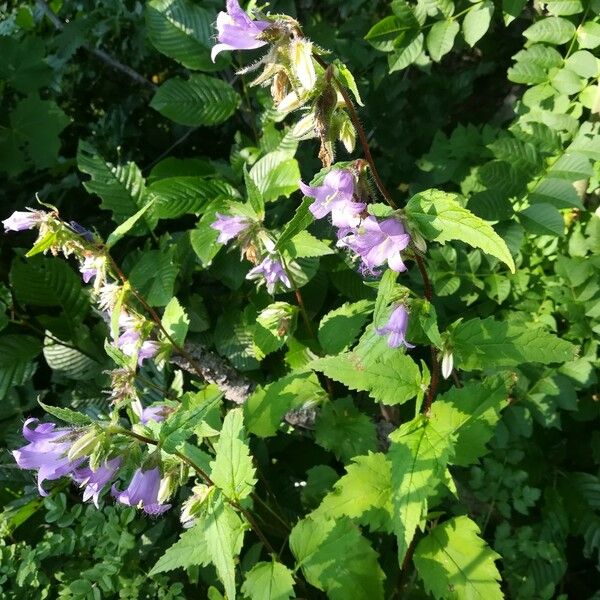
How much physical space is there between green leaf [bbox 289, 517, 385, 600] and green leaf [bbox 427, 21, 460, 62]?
1.18 metres

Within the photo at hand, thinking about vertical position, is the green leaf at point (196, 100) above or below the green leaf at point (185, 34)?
below

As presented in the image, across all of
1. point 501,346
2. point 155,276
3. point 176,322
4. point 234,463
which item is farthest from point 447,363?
point 155,276

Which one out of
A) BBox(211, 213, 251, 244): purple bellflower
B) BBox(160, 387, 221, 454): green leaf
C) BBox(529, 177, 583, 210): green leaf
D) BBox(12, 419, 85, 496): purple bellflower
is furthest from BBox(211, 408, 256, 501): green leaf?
BBox(529, 177, 583, 210): green leaf

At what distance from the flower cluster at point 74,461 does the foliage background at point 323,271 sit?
33 centimetres

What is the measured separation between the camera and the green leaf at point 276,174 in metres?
1.56

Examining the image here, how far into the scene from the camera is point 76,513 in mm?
1470

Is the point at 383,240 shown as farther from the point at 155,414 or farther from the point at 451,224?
the point at 155,414

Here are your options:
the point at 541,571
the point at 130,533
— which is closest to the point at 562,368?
the point at 541,571

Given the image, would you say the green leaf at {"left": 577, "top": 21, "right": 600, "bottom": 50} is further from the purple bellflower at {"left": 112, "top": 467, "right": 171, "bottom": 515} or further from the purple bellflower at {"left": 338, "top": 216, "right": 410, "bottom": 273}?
the purple bellflower at {"left": 112, "top": 467, "right": 171, "bottom": 515}

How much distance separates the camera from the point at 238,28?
3.02ft

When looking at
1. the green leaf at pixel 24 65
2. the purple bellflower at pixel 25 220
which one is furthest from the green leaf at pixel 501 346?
the green leaf at pixel 24 65

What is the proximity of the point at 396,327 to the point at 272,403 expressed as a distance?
466 millimetres

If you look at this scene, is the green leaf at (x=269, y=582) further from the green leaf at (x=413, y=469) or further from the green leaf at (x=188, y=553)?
the green leaf at (x=413, y=469)

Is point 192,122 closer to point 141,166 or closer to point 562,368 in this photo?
point 141,166
